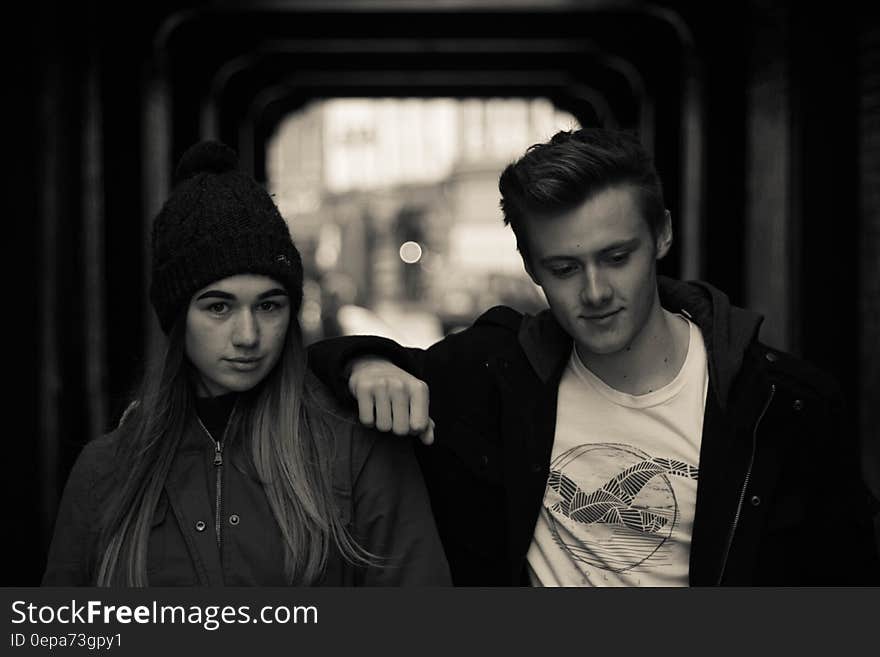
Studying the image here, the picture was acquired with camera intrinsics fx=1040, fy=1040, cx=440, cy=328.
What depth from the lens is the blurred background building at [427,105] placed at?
388 cm

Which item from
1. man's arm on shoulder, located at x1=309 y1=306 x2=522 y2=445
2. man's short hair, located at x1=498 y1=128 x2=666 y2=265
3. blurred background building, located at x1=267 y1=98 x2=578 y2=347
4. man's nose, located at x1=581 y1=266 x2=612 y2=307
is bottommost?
man's arm on shoulder, located at x1=309 y1=306 x2=522 y2=445

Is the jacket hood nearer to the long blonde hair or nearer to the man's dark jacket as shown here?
the man's dark jacket

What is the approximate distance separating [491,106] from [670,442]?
Result: 719cm

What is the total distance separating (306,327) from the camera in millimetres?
9625

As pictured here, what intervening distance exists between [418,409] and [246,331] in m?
0.34

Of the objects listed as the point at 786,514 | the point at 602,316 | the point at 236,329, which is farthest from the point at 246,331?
the point at 786,514

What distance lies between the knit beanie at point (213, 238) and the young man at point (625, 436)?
24cm

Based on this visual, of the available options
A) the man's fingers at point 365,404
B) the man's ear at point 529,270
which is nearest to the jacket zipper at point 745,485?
the man's ear at point 529,270

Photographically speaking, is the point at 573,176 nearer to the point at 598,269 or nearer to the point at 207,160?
the point at 598,269

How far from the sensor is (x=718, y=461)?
79.9 inches

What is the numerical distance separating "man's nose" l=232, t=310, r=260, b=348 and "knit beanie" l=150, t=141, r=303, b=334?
84 mm

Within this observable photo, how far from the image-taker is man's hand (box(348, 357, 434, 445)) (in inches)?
72.7

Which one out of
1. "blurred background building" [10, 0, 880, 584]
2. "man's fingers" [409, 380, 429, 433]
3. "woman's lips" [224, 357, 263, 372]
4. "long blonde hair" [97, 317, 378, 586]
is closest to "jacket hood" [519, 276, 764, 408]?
"blurred background building" [10, 0, 880, 584]

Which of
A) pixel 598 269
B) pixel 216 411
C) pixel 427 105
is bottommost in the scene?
pixel 216 411
